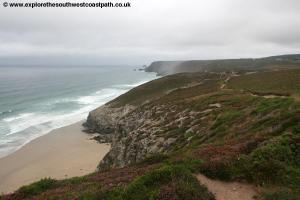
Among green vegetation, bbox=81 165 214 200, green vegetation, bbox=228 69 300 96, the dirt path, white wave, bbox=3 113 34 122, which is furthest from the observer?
white wave, bbox=3 113 34 122

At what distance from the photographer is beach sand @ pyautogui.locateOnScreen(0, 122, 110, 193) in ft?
122

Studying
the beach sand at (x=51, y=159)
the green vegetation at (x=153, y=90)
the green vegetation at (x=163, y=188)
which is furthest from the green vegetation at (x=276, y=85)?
the beach sand at (x=51, y=159)

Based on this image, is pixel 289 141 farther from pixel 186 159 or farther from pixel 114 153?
pixel 114 153

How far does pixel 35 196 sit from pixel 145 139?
17.5 meters

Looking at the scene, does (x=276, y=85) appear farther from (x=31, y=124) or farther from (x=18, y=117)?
(x=18, y=117)

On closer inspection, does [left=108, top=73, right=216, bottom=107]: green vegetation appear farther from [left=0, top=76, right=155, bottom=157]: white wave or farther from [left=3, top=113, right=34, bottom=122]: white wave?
[left=3, top=113, right=34, bottom=122]: white wave

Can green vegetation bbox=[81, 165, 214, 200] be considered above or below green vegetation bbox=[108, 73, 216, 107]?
above

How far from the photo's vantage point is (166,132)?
29484 millimetres

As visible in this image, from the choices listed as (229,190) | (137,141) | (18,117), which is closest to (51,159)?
(137,141)

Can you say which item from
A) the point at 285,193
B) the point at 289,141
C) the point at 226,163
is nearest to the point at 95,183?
the point at 226,163

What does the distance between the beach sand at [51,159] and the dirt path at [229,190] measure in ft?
90.3

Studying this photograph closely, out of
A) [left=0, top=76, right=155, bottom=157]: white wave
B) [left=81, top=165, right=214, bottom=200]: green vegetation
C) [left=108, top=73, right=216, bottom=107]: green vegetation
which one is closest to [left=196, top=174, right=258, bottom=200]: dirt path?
[left=81, top=165, right=214, bottom=200]: green vegetation

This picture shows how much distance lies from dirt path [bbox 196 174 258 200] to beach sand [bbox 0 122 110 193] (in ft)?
90.3

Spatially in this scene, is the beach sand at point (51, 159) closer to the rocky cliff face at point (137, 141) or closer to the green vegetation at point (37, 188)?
the rocky cliff face at point (137, 141)
